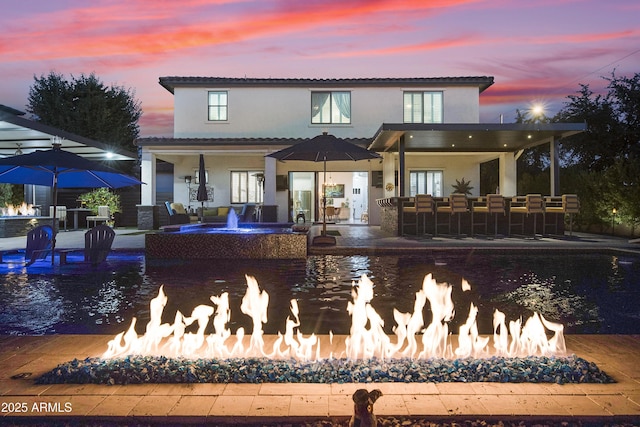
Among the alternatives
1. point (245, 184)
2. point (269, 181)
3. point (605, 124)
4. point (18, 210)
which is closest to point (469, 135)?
point (269, 181)

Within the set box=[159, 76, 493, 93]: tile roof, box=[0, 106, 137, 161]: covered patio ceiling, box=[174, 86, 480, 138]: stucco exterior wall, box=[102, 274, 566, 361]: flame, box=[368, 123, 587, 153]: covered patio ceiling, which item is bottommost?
box=[102, 274, 566, 361]: flame

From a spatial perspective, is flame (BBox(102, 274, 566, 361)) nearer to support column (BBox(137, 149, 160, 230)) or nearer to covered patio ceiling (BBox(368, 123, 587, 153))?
covered patio ceiling (BBox(368, 123, 587, 153))

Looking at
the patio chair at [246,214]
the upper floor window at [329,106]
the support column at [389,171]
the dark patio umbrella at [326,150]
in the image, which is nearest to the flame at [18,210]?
the patio chair at [246,214]

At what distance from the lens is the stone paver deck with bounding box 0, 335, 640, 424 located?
2.57 metres

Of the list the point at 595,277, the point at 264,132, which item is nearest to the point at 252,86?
the point at 264,132

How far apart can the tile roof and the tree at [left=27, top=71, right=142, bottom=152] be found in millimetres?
12841

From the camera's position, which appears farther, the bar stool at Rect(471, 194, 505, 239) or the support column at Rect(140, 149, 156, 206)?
the support column at Rect(140, 149, 156, 206)

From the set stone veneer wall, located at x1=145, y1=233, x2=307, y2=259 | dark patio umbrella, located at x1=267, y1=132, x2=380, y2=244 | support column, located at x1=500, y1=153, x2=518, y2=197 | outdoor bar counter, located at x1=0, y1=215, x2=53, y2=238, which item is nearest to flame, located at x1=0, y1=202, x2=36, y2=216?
outdoor bar counter, located at x1=0, y1=215, x2=53, y2=238

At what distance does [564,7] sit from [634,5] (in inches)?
220

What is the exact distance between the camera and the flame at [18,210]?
16875 millimetres

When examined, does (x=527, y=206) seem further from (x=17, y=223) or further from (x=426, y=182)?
(x=17, y=223)

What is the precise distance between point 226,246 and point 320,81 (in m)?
13.1

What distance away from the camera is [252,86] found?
868 inches

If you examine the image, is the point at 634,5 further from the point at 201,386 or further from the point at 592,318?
the point at 201,386
